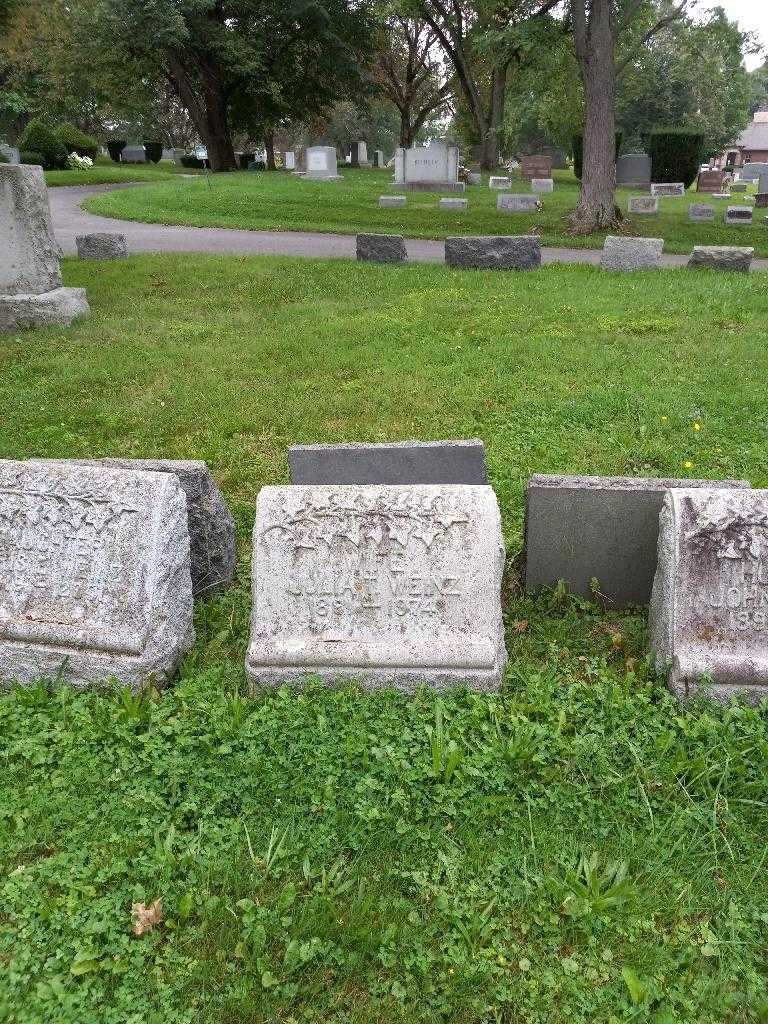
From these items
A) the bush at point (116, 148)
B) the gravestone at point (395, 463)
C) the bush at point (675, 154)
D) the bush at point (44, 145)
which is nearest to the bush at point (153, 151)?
the bush at point (116, 148)

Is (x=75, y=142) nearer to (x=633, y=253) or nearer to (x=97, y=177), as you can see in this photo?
(x=97, y=177)

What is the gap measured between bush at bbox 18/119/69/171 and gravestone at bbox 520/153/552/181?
1785 centimetres

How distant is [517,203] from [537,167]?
40.6 feet

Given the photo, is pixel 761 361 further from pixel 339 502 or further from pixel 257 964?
pixel 257 964

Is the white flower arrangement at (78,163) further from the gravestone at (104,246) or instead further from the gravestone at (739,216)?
the gravestone at (739,216)

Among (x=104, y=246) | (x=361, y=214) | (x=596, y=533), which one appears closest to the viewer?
(x=596, y=533)

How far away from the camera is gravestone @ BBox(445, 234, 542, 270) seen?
39.2 feet

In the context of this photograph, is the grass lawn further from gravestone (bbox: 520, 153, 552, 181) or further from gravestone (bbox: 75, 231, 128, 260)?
gravestone (bbox: 75, 231, 128, 260)

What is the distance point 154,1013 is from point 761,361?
723 cm

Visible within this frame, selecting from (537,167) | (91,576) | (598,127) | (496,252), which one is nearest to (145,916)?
(91,576)

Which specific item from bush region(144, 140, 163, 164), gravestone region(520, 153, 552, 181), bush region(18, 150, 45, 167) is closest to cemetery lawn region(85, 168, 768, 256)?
gravestone region(520, 153, 552, 181)

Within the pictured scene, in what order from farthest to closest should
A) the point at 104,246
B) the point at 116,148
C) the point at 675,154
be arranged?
the point at 116,148 → the point at 675,154 → the point at 104,246

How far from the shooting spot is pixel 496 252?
39.3 feet

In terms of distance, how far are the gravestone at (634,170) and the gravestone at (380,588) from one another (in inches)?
1282
